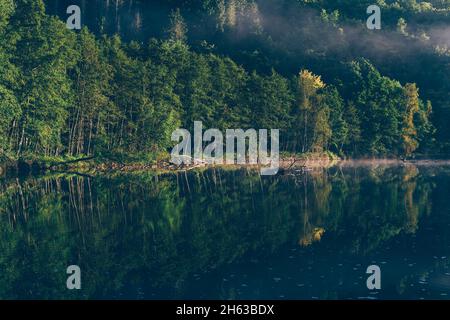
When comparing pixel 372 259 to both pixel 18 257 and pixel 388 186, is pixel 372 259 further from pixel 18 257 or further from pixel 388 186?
pixel 388 186

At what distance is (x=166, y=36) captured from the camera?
134 m

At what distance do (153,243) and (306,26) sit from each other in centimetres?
10983

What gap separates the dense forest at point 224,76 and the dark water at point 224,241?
20.5 metres

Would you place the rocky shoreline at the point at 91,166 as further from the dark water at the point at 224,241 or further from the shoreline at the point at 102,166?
the dark water at the point at 224,241

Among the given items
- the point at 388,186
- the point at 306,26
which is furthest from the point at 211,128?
the point at 306,26

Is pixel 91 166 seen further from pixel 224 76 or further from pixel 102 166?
pixel 224 76

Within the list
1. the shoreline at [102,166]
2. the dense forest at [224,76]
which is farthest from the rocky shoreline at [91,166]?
the dense forest at [224,76]

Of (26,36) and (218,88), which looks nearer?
(26,36)

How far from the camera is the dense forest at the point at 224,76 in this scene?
2707 inches

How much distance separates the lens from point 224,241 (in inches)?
1187

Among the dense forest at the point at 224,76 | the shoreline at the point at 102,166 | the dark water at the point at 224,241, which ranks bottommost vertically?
the dark water at the point at 224,241

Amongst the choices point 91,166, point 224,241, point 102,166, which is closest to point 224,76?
point 102,166

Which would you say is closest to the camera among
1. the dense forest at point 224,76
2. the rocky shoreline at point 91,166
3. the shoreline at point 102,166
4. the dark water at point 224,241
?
the dark water at point 224,241
